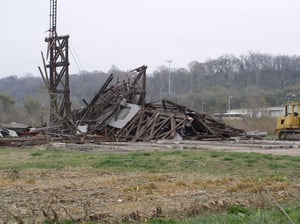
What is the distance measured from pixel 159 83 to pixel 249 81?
22.1m

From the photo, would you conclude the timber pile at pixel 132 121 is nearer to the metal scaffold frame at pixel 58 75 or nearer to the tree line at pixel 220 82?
the metal scaffold frame at pixel 58 75

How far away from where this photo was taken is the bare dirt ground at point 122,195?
7891mm

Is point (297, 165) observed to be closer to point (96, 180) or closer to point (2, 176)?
point (96, 180)

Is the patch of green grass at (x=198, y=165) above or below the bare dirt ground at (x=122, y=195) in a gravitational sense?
above

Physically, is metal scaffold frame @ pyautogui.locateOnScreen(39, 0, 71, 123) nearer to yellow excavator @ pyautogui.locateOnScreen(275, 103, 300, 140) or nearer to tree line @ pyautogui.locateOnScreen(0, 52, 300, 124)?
yellow excavator @ pyautogui.locateOnScreen(275, 103, 300, 140)

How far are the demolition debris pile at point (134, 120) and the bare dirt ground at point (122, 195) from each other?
886 inches

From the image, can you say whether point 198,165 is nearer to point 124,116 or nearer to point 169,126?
point 169,126

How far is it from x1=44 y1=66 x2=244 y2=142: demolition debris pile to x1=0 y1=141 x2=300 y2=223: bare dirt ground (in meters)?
22.5

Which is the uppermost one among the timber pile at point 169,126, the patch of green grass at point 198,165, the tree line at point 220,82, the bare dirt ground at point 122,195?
the tree line at point 220,82

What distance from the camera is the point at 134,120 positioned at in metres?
38.2

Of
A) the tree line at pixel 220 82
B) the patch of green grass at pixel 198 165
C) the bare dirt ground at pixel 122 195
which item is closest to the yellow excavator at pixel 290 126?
the patch of green grass at pixel 198 165

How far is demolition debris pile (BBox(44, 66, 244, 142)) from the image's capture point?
37062 millimetres

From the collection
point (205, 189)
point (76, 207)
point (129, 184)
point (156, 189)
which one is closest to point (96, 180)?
point (129, 184)

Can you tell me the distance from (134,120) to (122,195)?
2811 cm
